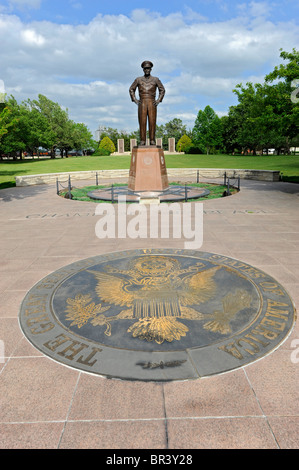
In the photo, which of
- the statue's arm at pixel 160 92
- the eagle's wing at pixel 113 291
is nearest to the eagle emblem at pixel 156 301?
the eagle's wing at pixel 113 291

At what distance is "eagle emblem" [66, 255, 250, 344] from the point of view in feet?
12.8

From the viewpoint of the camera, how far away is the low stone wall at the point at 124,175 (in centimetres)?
2133

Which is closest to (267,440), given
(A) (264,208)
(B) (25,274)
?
(B) (25,274)

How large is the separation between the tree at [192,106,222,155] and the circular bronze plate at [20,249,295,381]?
6819 cm

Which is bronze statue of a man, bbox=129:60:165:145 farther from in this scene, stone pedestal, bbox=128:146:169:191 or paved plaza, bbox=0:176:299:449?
paved plaza, bbox=0:176:299:449

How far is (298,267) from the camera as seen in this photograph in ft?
19.5

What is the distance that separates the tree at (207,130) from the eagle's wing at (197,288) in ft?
223

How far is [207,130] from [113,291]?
235 feet

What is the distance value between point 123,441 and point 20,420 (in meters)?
0.91

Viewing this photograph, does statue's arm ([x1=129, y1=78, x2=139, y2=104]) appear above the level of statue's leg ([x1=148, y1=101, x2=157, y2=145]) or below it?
above

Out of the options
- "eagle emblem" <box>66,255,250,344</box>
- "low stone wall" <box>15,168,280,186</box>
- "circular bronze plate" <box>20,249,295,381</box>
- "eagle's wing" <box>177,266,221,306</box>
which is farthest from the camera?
"low stone wall" <box>15,168,280,186</box>

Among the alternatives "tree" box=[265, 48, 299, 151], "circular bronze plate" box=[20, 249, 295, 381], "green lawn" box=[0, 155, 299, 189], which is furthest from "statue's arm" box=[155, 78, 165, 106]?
"circular bronze plate" box=[20, 249, 295, 381]
